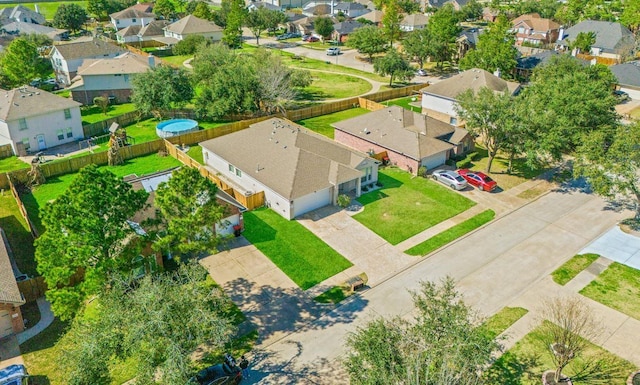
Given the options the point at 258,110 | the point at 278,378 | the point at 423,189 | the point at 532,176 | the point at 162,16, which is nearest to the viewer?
the point at 278,378

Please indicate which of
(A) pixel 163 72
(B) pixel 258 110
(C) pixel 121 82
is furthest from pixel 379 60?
(C) pixel 121 82

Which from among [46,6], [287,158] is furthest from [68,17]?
[287,158]

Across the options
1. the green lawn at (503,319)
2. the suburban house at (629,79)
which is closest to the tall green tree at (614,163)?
the green lawn at (503,319)

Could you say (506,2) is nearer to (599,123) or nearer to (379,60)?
(379,60)

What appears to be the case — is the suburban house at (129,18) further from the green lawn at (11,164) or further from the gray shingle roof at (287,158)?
the gray shingle roof at (287,158)

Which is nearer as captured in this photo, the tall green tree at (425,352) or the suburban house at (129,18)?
the tall green tree at (425,352)

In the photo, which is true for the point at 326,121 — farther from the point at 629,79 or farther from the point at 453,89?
the point at 629,79
